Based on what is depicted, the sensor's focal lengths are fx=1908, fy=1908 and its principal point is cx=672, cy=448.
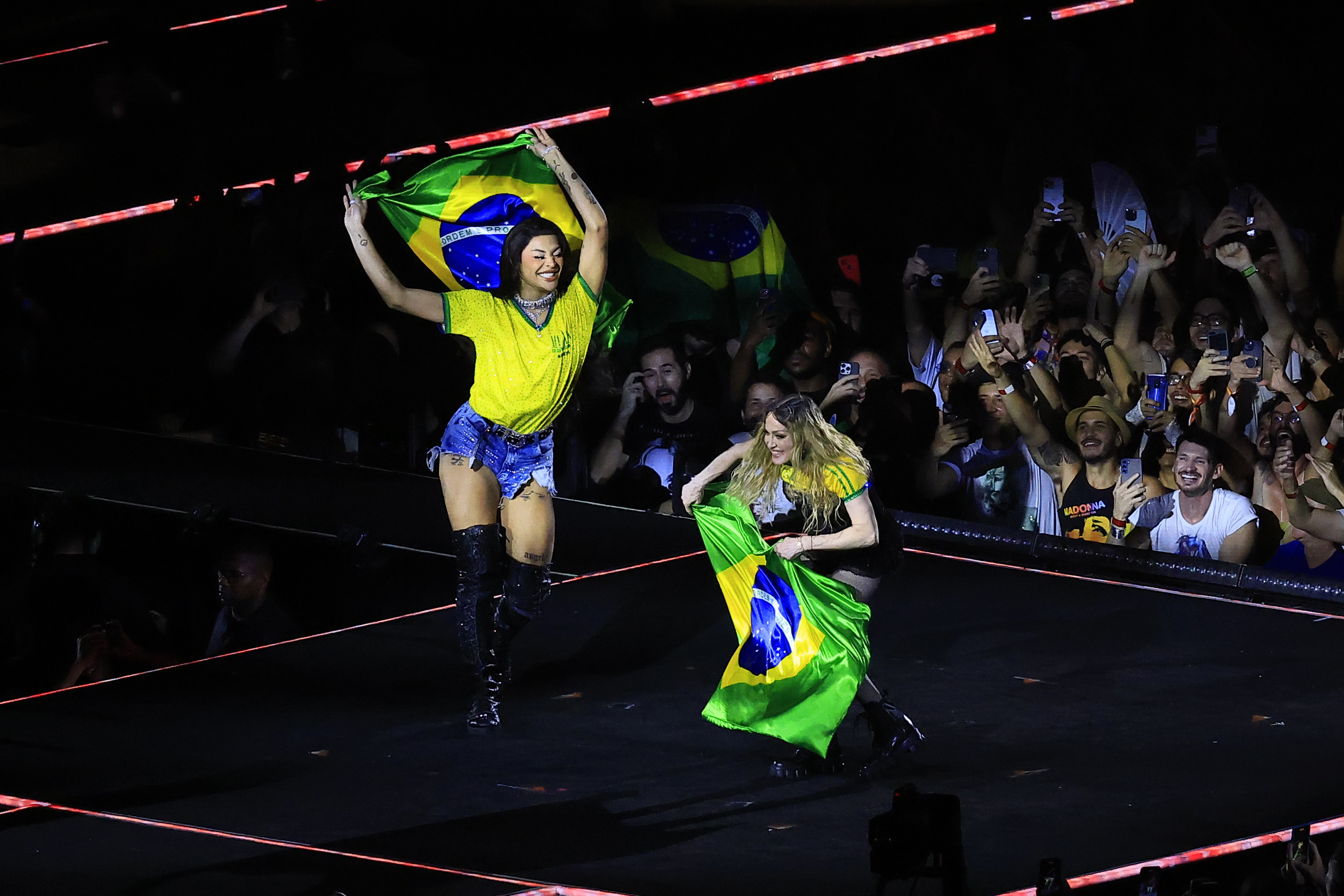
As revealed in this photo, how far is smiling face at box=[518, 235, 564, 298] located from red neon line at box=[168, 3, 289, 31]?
3.97m

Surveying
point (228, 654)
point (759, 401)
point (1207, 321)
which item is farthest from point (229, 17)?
point (1207, 321)

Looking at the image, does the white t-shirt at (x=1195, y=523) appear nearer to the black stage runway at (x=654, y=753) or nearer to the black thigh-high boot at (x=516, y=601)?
the black stage runway at (x=654, y=753)

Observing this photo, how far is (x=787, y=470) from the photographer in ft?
17.6

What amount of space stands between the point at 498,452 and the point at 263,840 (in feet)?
4.95

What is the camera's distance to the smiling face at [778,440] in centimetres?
530

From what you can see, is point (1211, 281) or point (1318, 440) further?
point (1211, 281)

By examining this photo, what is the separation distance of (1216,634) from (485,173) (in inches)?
116

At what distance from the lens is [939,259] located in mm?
7887

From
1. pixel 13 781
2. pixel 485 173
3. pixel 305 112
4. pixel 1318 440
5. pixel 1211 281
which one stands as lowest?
pixel 13 781

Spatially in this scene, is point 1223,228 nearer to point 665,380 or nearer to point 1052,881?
point 665,380

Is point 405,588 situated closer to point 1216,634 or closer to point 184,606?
point 184,606

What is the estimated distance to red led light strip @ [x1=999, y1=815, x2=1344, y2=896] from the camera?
174 inches

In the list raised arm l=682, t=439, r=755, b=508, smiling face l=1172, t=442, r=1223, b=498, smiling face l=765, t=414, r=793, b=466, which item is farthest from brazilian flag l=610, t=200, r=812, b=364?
smiling face l=765, t=414, r=793, b=466

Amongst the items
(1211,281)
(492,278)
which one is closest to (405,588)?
(492,278)
